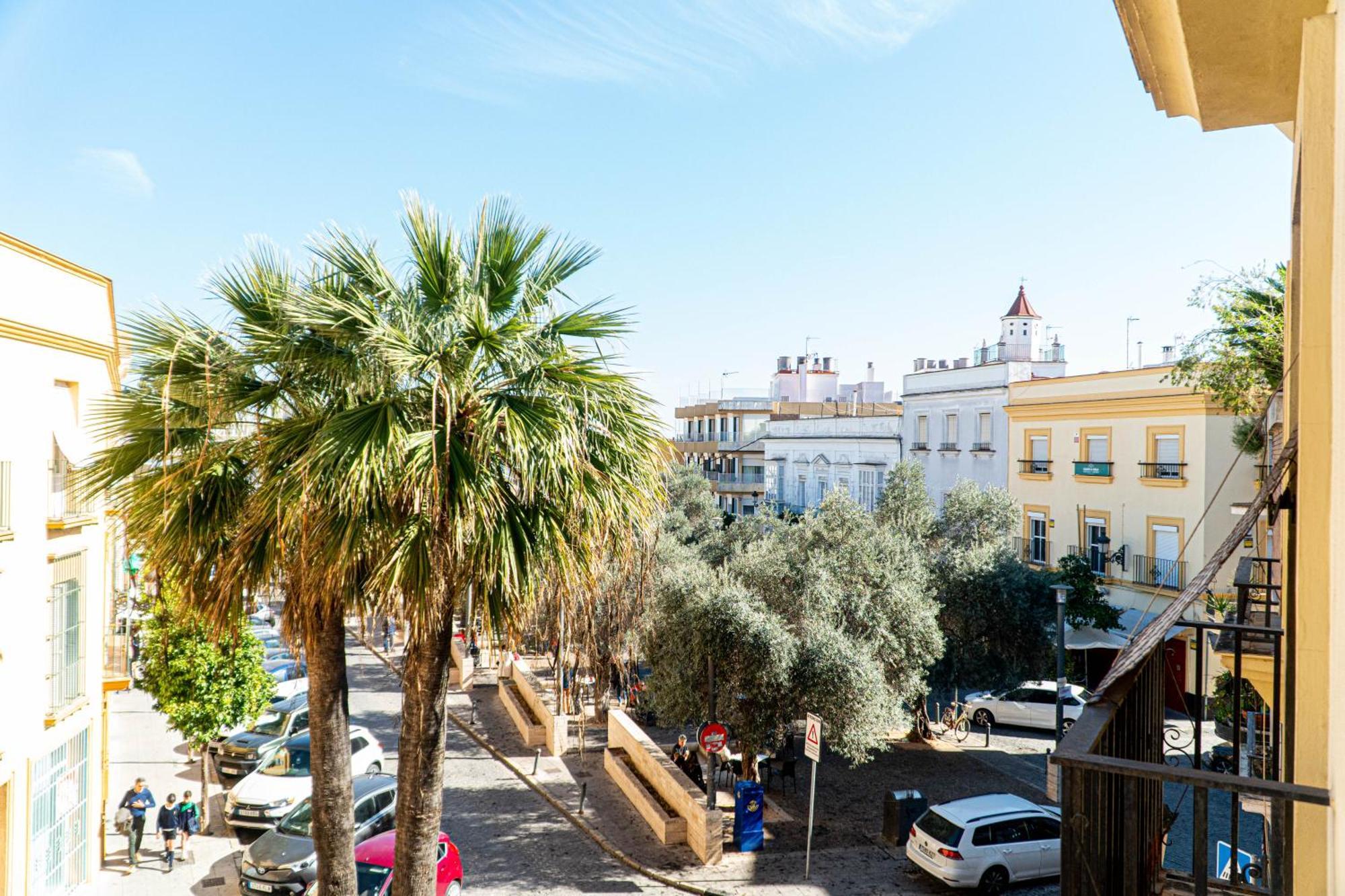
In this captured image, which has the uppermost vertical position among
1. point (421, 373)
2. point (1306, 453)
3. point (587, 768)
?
point (421, 373)

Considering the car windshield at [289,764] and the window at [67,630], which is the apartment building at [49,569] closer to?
the window at [67,630]

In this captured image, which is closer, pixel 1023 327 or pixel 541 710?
pixel 541 710

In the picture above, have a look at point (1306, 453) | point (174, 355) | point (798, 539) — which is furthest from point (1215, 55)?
point (798, 539)

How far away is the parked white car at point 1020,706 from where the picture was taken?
A: 24.7m

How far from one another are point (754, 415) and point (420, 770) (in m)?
49.6

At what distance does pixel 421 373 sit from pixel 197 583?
2669 millimetres

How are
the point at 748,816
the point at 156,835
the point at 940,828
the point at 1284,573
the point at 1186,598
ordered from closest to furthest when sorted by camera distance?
the point at 1186,598, the point at 1284,573, the point at 940,828, the point at 748,816, the point at 156,835

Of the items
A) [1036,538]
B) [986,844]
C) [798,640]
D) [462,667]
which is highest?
[1036,538]

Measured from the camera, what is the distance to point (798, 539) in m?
20.7

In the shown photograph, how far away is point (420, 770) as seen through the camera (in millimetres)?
7809

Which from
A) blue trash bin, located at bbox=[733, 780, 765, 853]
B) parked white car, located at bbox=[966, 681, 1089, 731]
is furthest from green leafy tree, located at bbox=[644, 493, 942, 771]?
parked white car, located at bbox=[966, 681, 1089, 731]

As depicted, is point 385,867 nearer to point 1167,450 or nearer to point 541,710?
point 541,710

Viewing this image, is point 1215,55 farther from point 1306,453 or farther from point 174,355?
point 174,355

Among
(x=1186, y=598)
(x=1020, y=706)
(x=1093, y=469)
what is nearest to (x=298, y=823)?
(x=1186, y=598)
